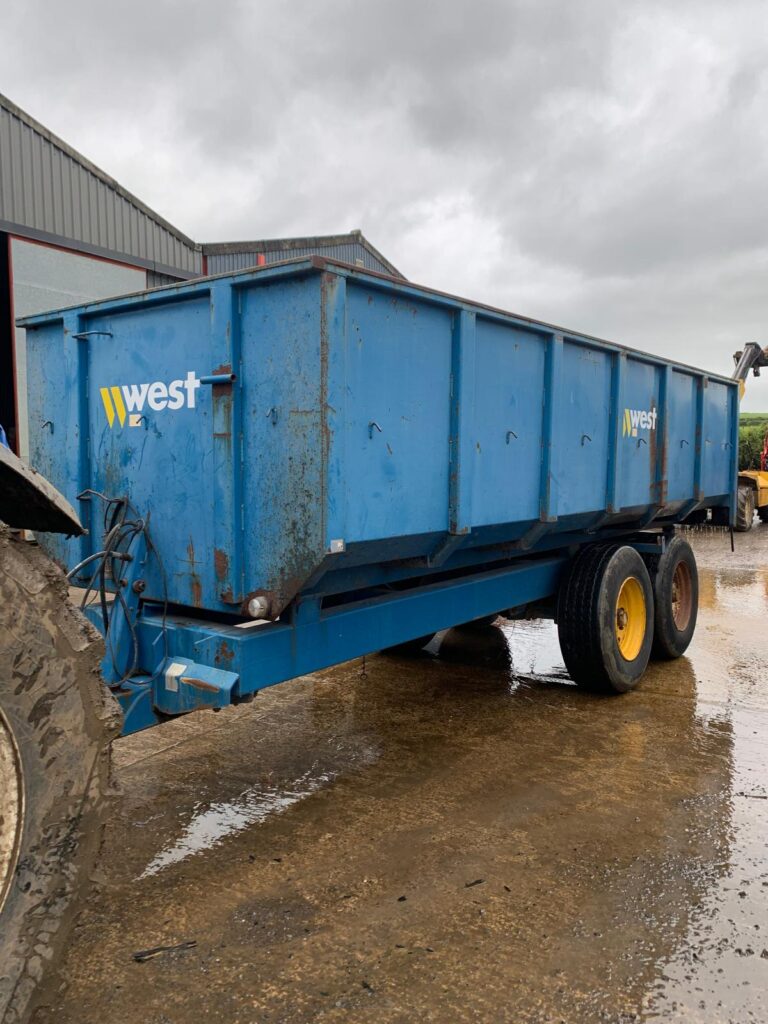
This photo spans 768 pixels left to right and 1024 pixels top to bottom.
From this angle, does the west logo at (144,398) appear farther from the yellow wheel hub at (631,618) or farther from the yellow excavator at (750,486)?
the yellow excavator at (750,486)

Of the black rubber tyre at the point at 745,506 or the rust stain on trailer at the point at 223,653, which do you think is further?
the black rubber tyre at the point at 745,506

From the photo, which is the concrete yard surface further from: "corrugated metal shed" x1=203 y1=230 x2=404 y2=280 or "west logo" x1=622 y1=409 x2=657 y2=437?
"corrugated metal shed" x1=203 y1=230 x2=404 y2=280

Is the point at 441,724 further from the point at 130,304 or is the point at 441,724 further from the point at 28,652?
the point at 28,652

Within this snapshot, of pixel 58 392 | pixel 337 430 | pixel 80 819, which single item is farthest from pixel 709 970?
pixel 58 392

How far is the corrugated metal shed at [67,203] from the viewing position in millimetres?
10438

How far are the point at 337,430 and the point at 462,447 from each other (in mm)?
964

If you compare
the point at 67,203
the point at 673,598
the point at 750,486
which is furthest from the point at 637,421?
the point at 750,486

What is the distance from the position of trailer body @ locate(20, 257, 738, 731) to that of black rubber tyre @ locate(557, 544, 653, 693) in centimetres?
99

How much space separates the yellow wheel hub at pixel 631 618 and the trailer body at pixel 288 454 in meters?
1.63

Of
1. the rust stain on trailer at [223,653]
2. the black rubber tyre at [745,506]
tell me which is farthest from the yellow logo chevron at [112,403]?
the black rubber tyre at [745,506]

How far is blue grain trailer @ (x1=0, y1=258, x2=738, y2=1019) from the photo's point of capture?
202cm

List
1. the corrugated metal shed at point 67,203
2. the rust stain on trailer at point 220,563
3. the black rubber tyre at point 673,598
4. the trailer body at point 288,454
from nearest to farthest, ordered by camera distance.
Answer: the trailer body at point 288,454 < the rust stain on trailer at point 220,563 < the black rubber tyre at point 673,598 < the corrugated metal shed at point 67,203

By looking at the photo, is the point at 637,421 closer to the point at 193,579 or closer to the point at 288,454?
the point at 288,454

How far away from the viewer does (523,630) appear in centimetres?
805
